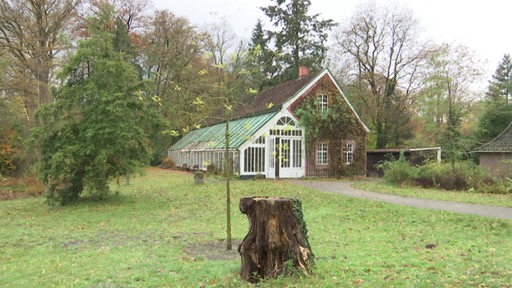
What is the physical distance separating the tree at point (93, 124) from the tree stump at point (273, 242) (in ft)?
33.3

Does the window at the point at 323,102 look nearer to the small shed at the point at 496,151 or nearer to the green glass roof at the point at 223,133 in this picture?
the green glass roof at the point at 223,133

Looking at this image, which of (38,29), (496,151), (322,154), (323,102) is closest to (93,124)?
(38,29)

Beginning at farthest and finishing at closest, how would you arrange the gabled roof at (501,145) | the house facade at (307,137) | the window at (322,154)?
the window at (322,154) < the house facade at (307,137) < the gabled roof at (501,145)

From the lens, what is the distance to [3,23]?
78.2 ft

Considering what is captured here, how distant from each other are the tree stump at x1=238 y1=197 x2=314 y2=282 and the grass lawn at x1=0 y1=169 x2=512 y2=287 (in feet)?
0.66

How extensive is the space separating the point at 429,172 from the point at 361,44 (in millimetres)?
24539

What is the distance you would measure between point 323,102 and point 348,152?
4.23 meters

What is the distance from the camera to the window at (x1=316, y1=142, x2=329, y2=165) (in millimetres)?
29119

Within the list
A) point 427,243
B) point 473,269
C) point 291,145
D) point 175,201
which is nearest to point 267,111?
point 291,145

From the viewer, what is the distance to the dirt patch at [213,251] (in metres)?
7.62

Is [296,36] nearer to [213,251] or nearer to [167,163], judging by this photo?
[167,163]

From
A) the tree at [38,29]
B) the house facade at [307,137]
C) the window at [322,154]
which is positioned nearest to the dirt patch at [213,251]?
→ the house facade at [307,137]

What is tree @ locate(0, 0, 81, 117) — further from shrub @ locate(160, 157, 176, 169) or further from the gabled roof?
the gabled roof

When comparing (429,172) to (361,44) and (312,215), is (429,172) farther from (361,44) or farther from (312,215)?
(361,44)
